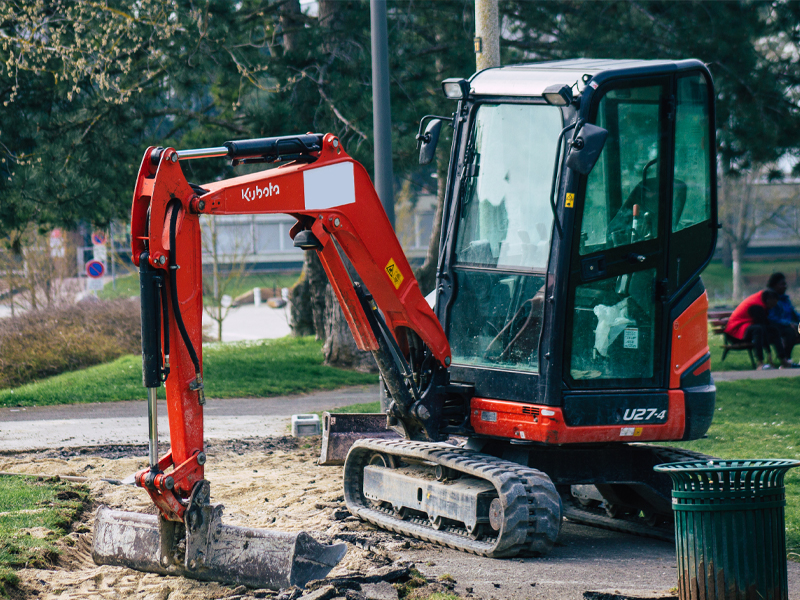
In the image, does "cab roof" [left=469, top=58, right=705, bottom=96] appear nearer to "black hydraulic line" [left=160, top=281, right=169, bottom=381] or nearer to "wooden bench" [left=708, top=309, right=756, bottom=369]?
"black hydraulic line" [left=160, top=281, right=169, bottom=381]

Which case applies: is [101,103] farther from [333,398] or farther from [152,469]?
[152,469]

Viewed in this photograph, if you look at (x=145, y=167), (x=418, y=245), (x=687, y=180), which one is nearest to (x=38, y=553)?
(x=145, y=167)

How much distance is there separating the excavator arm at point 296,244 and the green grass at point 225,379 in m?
8.28

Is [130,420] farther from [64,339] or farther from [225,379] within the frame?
[64,339]

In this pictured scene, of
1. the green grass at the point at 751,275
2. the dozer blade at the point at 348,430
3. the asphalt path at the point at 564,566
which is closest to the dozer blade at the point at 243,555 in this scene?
the asphalt path at the point at 564,566

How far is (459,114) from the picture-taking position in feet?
22.8

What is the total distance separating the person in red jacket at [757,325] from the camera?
15.7m

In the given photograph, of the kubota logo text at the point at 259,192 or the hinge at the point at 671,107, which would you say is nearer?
the kubota logo text at the point at 259,192

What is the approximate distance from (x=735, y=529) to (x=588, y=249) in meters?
2.23

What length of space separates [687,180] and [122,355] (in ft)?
47.8

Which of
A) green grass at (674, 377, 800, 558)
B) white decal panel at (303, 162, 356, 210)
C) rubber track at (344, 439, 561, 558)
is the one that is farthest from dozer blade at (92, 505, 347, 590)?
green grass at (674, 377, 800, 558)

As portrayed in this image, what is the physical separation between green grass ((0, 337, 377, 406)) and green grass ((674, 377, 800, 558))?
5827mm

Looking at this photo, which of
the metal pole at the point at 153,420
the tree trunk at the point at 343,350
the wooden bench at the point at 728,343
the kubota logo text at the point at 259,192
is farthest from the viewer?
the tree trunk at the point at 343,350

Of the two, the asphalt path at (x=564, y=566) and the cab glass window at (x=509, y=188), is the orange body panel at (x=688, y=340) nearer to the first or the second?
the cab glass window at (x=509, y=188)
